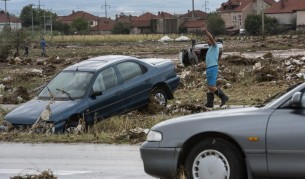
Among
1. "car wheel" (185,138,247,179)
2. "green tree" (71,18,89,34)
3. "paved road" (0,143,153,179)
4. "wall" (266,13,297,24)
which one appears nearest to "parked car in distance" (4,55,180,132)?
"paved road" (0,143,153,179)

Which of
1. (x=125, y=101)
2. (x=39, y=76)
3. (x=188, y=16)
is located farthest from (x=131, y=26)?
(x=125, y=101)

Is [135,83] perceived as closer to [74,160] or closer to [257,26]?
[74,160]

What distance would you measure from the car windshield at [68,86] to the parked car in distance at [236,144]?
6.56m

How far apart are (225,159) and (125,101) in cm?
777

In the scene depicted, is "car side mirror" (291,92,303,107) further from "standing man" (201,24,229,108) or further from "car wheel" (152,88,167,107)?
"car wheel" (152,88,167,107)

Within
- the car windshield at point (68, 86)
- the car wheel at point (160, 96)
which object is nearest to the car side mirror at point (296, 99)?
the car windshield at point (68, 86)

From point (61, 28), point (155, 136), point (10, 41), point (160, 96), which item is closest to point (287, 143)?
point (155, 136)

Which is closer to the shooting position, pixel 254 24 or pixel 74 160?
pixel 74 160

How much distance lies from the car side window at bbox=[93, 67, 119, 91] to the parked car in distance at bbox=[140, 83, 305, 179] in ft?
22.4

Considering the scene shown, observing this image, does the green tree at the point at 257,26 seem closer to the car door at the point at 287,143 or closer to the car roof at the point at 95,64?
the car roof at the point at 95,64

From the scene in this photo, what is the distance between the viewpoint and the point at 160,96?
16375mm

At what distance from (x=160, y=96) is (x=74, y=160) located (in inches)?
233

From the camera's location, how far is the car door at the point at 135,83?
49.7ft

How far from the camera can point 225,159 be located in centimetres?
735
